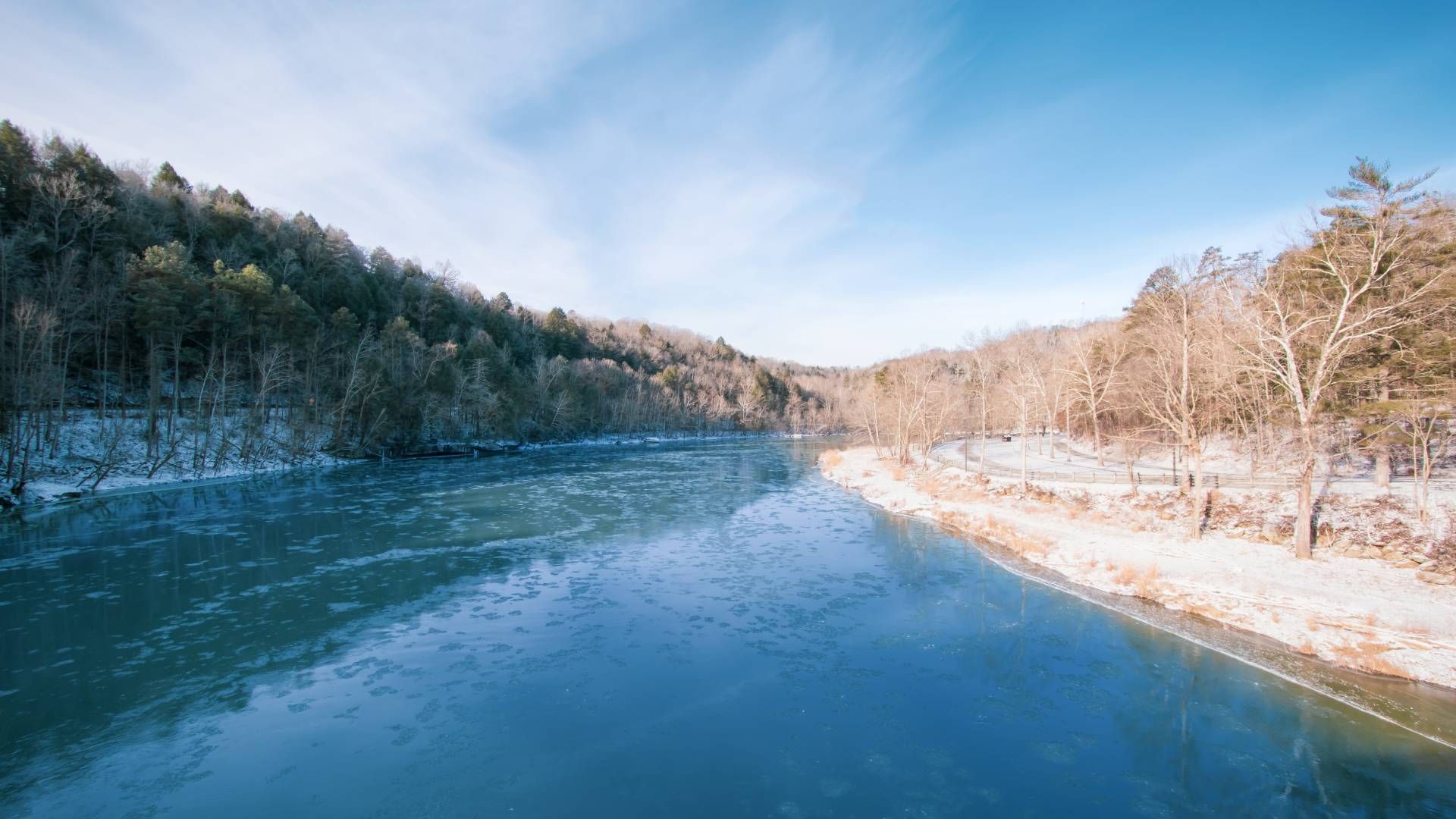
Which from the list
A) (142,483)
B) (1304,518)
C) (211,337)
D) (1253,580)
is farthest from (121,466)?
(1304,518)

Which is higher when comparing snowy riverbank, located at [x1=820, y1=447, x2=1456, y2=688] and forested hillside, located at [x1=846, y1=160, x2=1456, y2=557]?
forested hillside, located at [x1=846, y1=160, x2=1456, y2=557]

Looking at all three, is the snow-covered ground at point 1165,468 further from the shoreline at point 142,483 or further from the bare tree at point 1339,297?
the shoreline at point 142,483

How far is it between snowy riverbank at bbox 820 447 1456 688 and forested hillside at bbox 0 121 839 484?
42.5 meters

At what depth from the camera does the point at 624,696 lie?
9805 mm

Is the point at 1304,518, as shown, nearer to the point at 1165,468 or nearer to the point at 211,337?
the point at 1165,468

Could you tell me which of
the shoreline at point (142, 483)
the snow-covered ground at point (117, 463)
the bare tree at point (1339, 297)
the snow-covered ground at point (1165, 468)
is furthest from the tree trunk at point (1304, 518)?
the snow-covered ground at point (117, 463)

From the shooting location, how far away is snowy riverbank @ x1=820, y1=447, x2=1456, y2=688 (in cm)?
1149

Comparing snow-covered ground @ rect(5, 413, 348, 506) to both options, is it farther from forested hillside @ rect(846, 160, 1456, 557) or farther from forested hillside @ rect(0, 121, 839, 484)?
forested hillside @ rect(846, 160, 1456, 557)

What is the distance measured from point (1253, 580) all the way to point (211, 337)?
59.8 m

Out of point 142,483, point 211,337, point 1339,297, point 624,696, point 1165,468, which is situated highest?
point 211,337

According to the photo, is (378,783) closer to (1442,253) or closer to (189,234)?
(1442,253)

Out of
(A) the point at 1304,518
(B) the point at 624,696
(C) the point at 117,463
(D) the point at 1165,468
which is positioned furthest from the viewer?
(D) the point at 1165,468

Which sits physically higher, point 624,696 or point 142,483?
point 142,483

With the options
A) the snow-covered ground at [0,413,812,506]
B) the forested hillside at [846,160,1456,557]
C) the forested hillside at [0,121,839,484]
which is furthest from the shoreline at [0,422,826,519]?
the forested hillside at [846,160,1456,557]
